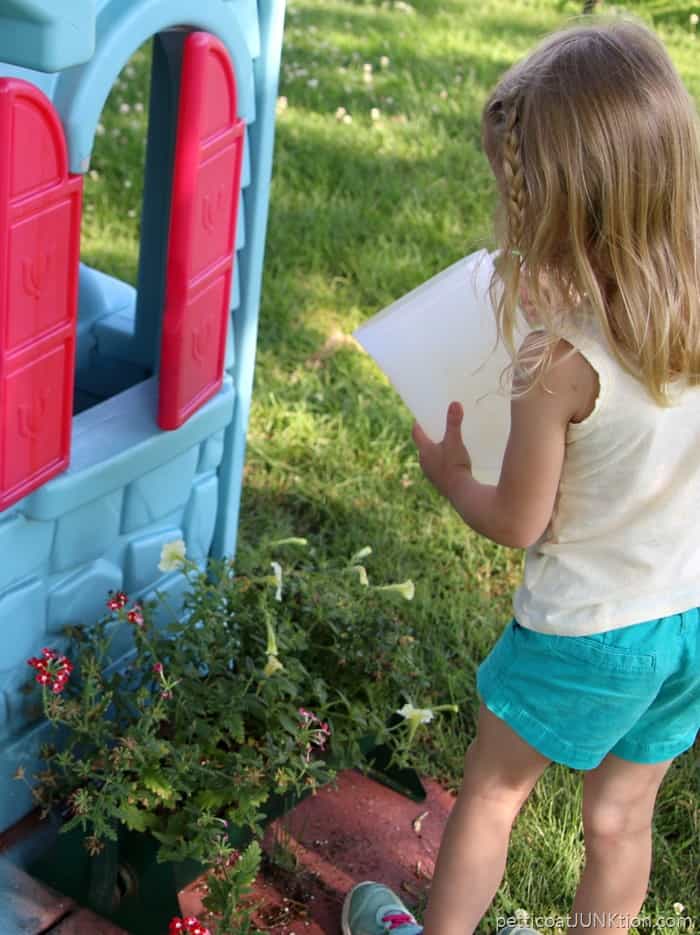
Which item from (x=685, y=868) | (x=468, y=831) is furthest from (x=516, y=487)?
(x=685, y=868)

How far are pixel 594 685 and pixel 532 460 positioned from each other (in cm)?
31

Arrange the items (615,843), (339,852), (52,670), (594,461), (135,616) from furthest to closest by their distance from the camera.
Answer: (339,852), (135,616), (52,670), (615,843), (594,461)

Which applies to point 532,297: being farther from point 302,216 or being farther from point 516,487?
point 302,216

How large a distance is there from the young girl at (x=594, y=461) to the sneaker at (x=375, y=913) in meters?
0.15

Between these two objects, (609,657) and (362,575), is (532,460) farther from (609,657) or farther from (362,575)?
(362,575)

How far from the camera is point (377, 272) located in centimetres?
382

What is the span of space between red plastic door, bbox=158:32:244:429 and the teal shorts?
67cm

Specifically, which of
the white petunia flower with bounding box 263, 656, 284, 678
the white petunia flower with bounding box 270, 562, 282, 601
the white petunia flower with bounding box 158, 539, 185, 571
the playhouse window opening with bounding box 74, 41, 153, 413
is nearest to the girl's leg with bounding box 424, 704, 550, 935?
the white petunia flower with bounding box 263, 656, 284, 678

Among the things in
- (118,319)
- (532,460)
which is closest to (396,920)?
(532,460)

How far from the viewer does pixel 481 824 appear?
1.81m

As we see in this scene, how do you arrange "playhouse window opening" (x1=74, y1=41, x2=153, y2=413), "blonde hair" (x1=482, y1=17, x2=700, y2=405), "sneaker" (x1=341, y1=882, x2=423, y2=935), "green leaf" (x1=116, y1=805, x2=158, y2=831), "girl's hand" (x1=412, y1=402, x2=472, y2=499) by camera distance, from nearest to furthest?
"blonde hair" (x1=482, y1=17, x2=700, y2=405)
"girl's hand" (x1=412, y1=402, x2=472, y2=499)
"green leaf" (x1=116, y1=805, x2=158, y2=831)
"sneaker" (x1=341, y1=882, x2=423, y2=935)
"playhouse window opening" (x1=74, y1=41, x2=153, y2=413)

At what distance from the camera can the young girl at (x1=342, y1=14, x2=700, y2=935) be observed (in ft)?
4.91

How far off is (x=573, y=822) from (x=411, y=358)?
90 cm

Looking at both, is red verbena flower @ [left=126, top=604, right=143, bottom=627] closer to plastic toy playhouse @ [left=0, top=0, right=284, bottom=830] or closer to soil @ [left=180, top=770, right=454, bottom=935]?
plastic toy playhouse @ [left=0, top=0, right=284, bottom=830]
